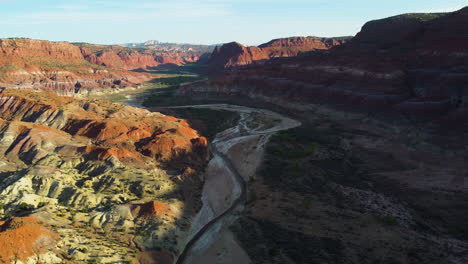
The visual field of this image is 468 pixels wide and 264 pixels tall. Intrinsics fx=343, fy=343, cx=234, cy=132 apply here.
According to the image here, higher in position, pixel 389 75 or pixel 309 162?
pixel 389 75

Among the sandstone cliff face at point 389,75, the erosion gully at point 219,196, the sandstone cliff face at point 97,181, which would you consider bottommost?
the erosion gully at point 219,196

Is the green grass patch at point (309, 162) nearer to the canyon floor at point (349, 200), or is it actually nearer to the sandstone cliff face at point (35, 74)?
the canyon floor at point (349, 200)

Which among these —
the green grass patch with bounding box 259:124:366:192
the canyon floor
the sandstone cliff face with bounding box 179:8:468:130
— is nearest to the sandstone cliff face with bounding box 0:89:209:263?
the canyon floor

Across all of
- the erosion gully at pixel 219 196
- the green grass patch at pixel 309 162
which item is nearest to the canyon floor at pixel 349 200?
the green grass patch at pixel 309 162

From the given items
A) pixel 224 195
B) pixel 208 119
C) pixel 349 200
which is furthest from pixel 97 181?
pixel 208 119

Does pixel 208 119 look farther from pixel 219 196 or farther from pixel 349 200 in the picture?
pixel 349 200

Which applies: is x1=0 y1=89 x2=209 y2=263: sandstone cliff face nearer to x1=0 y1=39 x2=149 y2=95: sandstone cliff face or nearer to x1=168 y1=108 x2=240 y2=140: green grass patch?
x1=168 y1=108 x2=240 y2=140: green grass patch

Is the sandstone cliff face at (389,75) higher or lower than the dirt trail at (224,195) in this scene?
higher
